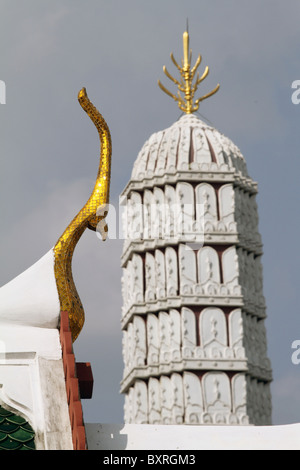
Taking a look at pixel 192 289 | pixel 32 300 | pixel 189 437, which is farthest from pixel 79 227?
pixel 192 289

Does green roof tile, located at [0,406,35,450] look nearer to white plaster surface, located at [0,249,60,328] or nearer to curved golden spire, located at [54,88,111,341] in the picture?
white plaster surface, located at [0,249,60,328]

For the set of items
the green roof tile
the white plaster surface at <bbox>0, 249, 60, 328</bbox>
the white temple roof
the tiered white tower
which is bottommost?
the green roof tile

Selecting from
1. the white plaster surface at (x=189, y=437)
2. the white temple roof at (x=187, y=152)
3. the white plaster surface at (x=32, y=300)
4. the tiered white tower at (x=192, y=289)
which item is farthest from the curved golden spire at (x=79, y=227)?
the white temple roof at (x=187, y=152)

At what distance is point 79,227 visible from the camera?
15148mm

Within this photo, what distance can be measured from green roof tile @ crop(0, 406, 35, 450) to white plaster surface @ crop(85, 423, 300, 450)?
3.17 ft

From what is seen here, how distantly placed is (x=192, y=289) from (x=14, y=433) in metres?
20.6

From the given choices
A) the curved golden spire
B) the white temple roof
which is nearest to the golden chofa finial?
the white temple roof

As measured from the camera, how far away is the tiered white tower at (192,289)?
3262cm

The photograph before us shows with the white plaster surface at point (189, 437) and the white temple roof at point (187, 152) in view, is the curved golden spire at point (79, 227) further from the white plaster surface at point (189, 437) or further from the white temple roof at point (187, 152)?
the white temple roof at point (187, 152)

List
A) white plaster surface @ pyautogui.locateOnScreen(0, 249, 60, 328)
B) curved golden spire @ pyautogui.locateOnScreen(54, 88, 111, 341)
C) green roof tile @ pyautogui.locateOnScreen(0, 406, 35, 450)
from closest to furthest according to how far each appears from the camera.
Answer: green roof tile @ pyautogui.locateOnScreen(0, 406, 35, 450)
white plaster surface @ pyautogui.locateOnScreen(0, 249, 60, 328)
curved golden spire @ pyautogui.locateOnScreen(54, 88, 111, 341)

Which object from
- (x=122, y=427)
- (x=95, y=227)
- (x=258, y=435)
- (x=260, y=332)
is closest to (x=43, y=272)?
(x=95, y=227)

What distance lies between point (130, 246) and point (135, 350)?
3.12 metres

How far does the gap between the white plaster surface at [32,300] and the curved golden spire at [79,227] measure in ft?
0.37

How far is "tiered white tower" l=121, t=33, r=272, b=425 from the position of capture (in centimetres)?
3262
